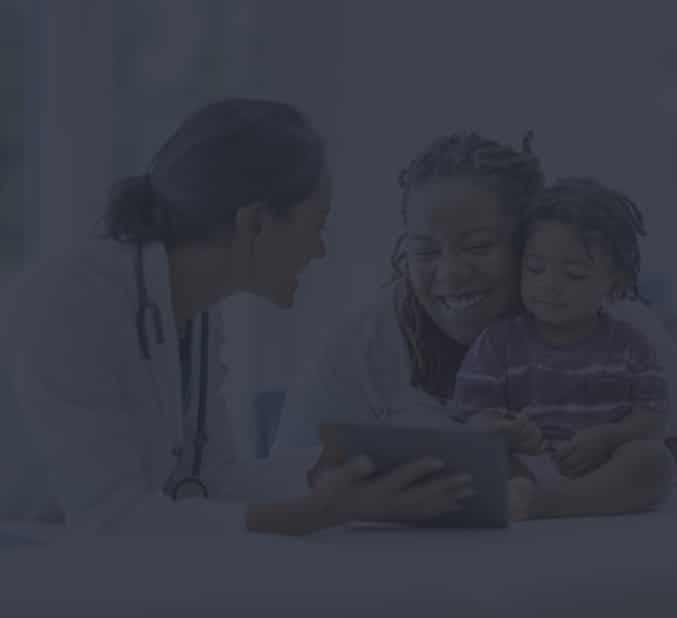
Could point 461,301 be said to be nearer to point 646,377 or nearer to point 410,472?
point 646,377

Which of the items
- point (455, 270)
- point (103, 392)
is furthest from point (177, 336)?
point (455, 270)

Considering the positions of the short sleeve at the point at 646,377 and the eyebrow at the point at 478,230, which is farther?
the eyebrow at the point at 478,230

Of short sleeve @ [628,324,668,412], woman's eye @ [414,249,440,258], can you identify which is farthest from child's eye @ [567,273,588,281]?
woman's eye @ [414,249,440,258]

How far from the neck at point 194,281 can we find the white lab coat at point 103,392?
0.09m

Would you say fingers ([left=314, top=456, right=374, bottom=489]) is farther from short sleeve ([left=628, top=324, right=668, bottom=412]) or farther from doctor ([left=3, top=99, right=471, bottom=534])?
short sleeve ([left=628, top=324, right=668, bottom=412])

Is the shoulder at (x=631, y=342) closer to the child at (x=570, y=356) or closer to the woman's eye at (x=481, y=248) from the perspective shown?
the child at (x=570, y=356)

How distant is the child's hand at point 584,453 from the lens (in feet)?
5.14

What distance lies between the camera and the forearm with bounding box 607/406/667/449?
1.59 meters

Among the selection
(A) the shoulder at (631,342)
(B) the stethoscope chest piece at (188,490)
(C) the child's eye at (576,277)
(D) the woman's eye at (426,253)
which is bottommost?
(B) the stethoscope chest piece at (188,490)

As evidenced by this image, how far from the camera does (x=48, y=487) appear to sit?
4.84 ft

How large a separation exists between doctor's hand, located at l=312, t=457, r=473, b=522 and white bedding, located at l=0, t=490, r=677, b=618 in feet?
0.22

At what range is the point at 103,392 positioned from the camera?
4.49 feet

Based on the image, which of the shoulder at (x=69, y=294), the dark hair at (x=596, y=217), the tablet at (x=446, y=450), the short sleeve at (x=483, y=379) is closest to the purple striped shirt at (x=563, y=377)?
the short sleeve at (x=483, y=379)

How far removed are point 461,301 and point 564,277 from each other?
200 millimetres
